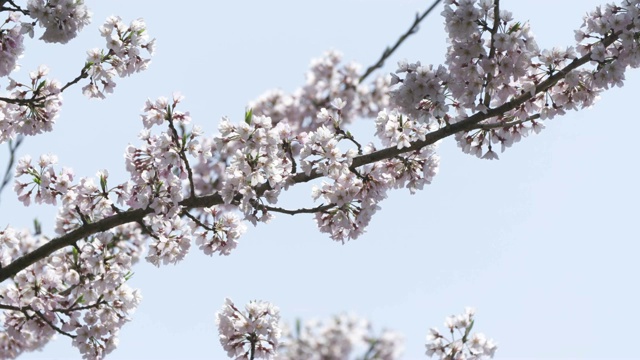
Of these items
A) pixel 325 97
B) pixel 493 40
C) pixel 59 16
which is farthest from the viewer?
pixel 325 97

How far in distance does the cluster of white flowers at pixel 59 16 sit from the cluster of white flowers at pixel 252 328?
3166mm

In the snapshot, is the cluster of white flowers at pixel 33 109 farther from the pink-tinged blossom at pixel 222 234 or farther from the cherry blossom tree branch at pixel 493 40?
the cherry blossom tree branch at pixel 493 40

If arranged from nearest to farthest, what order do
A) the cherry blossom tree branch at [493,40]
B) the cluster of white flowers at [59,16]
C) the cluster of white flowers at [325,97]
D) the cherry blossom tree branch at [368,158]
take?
the cherry blossom tree branch at [493,40]
the cherry blossom tree branch at [368,158]
the cluster of white flowers at [59,16]
the cluster of white flowers at [325,97]

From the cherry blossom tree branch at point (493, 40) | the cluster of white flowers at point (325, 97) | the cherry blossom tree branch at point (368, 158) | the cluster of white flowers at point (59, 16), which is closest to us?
the cherry blossom tree branch at point (493, 40)

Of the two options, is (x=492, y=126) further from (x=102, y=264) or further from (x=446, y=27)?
(x=102, y=264)

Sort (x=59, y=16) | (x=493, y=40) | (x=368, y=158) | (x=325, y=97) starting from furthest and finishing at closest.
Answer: (x=325, y=97) < (x=59, y=16) < (x=368, y=158) < (x=493, y=40)

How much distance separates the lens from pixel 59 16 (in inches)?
260

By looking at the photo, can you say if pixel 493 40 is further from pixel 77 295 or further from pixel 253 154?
pixel 77 295

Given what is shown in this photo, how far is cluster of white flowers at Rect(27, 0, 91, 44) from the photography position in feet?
21.6

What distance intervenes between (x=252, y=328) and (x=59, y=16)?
3.61 metres

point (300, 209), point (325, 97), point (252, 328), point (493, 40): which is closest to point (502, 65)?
point (493, 40)

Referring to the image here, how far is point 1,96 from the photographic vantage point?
7082mm

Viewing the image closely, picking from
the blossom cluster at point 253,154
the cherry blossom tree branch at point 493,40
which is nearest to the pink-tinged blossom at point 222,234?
the blossom cluster at point 253,154

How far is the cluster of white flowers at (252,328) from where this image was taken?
723cm
